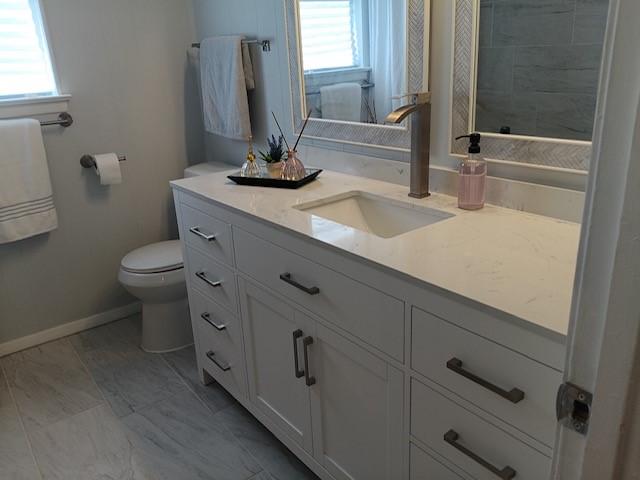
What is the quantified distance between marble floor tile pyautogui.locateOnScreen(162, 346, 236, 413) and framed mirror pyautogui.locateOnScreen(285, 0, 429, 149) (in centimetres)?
110

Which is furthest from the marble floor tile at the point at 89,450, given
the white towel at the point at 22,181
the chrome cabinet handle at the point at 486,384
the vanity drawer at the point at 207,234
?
the chrome cabinet handle at the point at 486,384

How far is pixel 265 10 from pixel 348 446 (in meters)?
1.62

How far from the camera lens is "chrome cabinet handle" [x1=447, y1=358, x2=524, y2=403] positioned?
3.04 ft

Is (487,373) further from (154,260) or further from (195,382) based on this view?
(154,260)

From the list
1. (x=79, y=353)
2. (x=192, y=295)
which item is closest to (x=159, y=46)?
(x=192, y=295)

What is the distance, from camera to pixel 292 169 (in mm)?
1841

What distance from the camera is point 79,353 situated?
2.52 m

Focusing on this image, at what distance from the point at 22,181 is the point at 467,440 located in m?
2.08

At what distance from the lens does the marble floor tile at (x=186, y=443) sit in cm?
177

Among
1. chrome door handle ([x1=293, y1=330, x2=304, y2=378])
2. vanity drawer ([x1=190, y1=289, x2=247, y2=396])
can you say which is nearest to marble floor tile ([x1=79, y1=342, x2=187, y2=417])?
vanity drawer ([x1=190, y1=289, x2=247, y2=396])

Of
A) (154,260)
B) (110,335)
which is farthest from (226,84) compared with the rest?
(110,335)

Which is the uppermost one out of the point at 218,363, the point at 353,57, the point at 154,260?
the point at 353,57

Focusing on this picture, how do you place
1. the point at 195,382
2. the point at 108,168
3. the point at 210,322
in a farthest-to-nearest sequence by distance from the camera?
the point at 108,168 → the point at 195,382 → the point at 210,322

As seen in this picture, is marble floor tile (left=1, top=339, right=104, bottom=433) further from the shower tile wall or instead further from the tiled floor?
the shower tile wall
